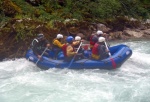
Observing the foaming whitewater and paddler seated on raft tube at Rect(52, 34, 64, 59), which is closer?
the foaming whitewater

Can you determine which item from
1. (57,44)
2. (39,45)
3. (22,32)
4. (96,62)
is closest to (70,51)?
(57,44)

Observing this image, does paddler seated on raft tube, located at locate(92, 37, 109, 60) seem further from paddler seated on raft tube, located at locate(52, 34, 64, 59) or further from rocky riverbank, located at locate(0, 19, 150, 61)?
rocky riverbank, located at locate(0, 19, 150, 61)

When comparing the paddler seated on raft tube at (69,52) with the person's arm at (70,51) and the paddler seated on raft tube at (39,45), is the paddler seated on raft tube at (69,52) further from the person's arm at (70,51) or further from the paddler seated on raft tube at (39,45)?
the paddler seated on raft tube at (39,45)

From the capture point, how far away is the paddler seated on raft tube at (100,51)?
28.2 feet

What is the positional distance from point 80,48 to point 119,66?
1401 millimetres

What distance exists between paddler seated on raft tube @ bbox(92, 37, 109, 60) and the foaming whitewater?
0.46 metres

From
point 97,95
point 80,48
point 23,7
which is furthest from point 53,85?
point 23,7

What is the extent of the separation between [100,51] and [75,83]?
4.90 ft

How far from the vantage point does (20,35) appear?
1052 cm

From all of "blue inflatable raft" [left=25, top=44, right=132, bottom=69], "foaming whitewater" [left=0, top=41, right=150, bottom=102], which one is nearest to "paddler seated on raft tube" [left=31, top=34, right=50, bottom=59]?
"blue inflatable raft" [left=25, top=44, right=132, bottom=69]

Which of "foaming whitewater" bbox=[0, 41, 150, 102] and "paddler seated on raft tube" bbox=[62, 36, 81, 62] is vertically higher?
"paddler seated on raft tube" bbox=[62, 36, 81, 62]

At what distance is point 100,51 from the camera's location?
28.1ft

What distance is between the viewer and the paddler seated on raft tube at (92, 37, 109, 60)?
28.2ft

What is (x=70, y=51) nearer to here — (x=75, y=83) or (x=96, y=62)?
(x=96, y=62)
